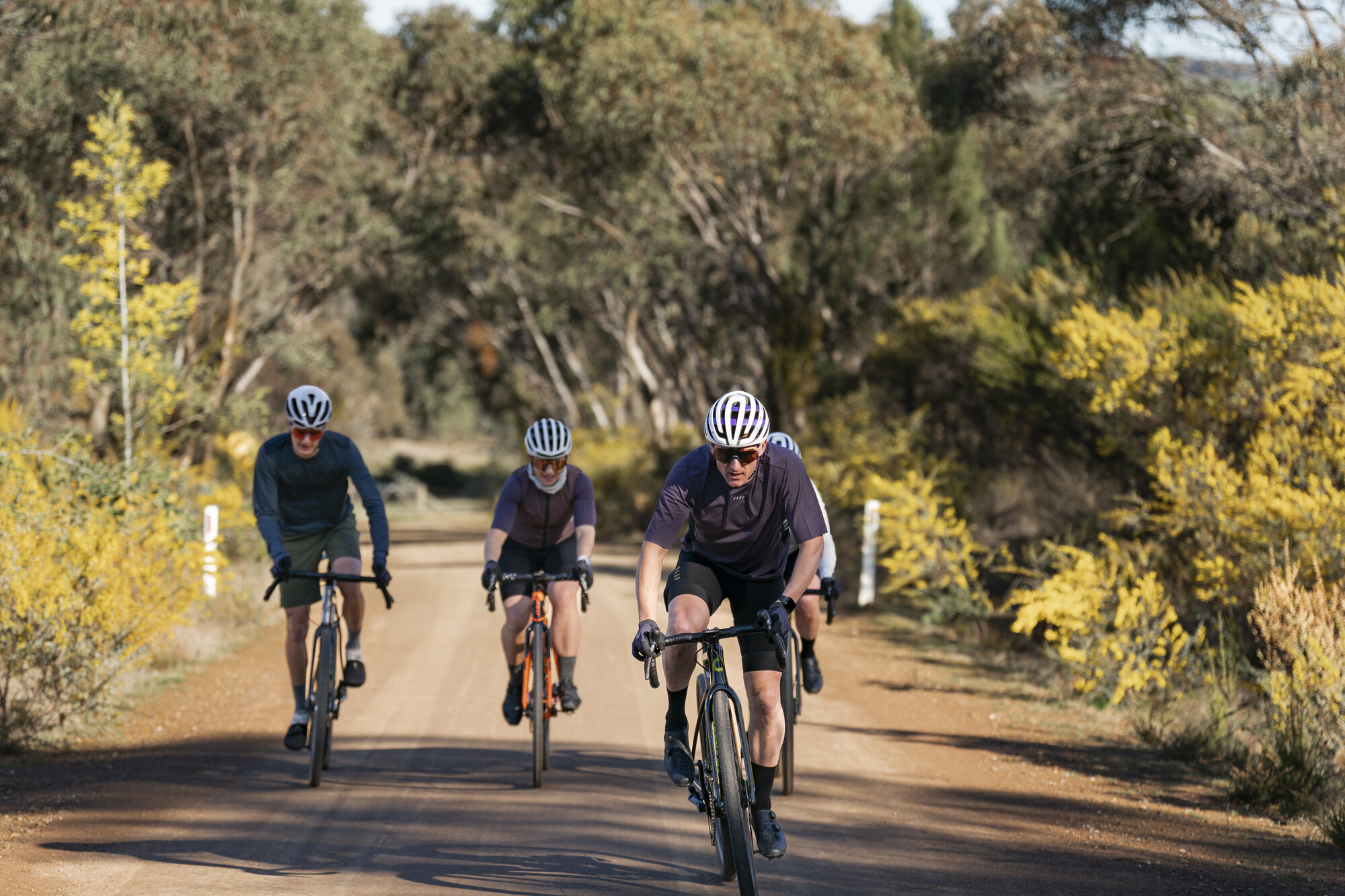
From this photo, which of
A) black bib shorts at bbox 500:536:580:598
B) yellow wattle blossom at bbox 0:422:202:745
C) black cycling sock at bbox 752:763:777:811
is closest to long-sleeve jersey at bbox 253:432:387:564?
black bib shorts at bbox 500:536:580:598

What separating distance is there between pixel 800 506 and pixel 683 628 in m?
0.77

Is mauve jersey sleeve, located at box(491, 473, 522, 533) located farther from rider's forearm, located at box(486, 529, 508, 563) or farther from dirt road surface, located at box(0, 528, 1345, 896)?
dirt road surface, located at box(0, 528, 1345, 896)

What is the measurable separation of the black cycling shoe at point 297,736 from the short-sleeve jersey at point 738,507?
3.08 meters

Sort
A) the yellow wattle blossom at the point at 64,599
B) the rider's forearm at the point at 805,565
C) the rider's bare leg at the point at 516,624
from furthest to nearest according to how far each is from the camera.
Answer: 1. the yellow wattle blossom at the point at 64,599
2. the rider's bare leg at the point at 516,624
3. the rider's forearm at the point at 805,565

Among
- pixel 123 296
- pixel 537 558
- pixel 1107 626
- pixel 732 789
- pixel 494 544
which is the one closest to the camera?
pixel 732 789

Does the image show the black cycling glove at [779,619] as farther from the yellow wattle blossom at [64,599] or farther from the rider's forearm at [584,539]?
the yellow wattle blossom at [64,599]

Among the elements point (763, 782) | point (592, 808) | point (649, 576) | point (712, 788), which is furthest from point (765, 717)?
point (592, 808)

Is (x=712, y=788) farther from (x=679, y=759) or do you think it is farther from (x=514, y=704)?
(x=514, y=704)

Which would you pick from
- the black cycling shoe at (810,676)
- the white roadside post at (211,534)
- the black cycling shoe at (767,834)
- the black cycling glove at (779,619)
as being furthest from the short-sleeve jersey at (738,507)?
the white roadside post at (211,534)

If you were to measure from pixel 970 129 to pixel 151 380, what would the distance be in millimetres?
20880

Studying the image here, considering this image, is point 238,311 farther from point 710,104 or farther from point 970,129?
point 970,129

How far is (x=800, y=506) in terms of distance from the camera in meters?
6.00

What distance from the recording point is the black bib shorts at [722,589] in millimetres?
6156

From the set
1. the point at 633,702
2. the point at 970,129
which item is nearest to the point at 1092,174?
the point at 970,129
